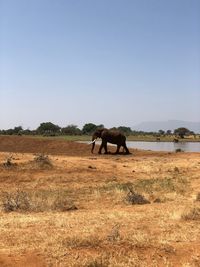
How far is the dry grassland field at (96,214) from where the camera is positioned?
336 inches

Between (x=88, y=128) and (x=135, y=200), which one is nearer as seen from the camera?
(x=135, y=200)

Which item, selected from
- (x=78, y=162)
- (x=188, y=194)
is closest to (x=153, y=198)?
(x=188, y=194)

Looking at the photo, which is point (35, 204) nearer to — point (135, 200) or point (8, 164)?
point (135, 200)

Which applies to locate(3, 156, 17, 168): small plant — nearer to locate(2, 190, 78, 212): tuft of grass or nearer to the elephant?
locate(2, 190, 78, 212): tuft of grass

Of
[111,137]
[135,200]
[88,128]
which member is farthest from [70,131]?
[135,200]

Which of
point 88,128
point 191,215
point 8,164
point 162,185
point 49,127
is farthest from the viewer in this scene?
point 49,127

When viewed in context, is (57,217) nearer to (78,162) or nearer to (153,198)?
(153,198)

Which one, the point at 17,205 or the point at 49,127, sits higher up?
the point at 49,127

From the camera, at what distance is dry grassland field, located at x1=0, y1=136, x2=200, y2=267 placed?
8.55 metres

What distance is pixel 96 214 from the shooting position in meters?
12.4

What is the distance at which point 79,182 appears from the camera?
19609mm

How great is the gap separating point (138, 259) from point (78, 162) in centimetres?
1600

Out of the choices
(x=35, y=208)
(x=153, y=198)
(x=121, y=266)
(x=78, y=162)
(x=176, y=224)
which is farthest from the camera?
(x=78, y=162)

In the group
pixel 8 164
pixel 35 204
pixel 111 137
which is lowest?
pixel 35 204
